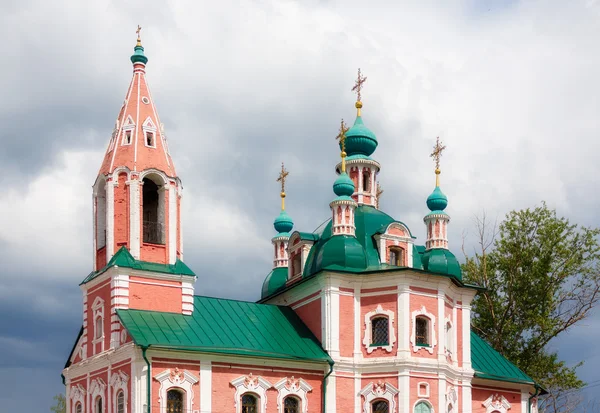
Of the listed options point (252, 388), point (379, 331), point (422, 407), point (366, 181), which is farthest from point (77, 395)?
point (366, 181)

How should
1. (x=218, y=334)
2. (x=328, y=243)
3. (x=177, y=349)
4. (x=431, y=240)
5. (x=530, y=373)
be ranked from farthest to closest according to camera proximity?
1. (x=530, y=373)
2. (x=431, y=240)
3. (x=328, y=243)
4. (x=218, y=334)
5. (x=177, y=349)

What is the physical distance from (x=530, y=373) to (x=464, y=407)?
33.7ft

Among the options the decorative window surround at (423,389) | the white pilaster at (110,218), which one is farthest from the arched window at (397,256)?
the white pilaster at (110,218)

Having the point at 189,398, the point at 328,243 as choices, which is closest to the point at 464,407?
the point at 328,243

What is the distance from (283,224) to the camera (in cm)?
4006

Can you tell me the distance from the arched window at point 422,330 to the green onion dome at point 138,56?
481 inches

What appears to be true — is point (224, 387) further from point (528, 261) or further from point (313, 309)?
point (528, 261)

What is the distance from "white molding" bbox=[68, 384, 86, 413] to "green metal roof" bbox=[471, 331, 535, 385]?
506 inches

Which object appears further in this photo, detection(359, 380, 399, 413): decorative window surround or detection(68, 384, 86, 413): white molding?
detection(68, 384, 86, 413): white molding

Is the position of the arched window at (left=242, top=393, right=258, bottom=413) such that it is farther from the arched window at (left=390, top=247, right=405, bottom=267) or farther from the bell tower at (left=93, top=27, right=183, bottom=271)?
the arched window at (left=390, top=247, right=405, bottom=267)

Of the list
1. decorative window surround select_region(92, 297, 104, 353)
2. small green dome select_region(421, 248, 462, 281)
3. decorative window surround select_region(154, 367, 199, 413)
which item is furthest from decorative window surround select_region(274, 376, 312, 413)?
small green dome select_region(421, 248, 462, 281)

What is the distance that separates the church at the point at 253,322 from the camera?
2822 cm

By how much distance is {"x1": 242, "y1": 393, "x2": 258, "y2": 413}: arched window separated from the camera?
28797mm

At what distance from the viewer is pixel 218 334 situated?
2959cm
